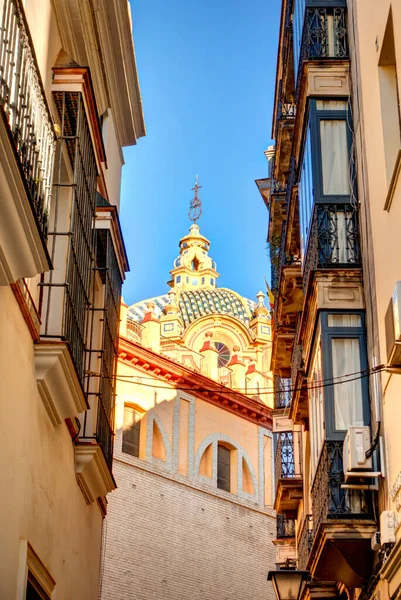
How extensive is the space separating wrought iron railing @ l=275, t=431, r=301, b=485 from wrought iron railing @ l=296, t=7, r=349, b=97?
30.1ft

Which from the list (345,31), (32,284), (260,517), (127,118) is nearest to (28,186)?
(32,284)

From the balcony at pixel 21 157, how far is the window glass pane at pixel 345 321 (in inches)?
217

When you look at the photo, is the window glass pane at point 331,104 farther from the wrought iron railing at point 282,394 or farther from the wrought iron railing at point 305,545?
the wrought iron railing at point 282,394

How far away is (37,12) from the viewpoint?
10.2 metres

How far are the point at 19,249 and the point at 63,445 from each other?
14.4ft

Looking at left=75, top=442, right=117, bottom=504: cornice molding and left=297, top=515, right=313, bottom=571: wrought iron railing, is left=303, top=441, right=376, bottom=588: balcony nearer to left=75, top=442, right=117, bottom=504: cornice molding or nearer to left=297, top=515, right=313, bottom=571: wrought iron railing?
left=75, top=442, right=117, bottom=504: cornice molding

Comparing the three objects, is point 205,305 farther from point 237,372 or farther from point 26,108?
point 26,108

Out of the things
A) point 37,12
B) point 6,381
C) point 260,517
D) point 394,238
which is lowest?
point 6,381

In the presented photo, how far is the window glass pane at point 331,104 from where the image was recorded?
14711 millimetres

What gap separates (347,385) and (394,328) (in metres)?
3.23

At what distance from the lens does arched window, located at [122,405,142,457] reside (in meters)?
33.3

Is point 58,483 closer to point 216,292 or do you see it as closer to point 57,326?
point 57,326

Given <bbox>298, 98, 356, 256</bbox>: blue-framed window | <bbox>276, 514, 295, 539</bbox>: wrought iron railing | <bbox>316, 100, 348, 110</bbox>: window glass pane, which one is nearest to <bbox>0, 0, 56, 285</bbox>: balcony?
<bbox>298, 98, 356, 256</bbox>: blue-framed window

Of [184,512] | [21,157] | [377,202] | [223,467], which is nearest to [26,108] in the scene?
[21,157]
